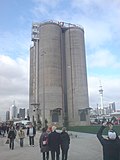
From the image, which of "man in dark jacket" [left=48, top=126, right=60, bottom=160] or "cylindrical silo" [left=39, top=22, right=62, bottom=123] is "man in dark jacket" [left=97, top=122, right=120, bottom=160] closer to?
"man in dark jacket" [left=48, top=126, right=60, bottom=160]

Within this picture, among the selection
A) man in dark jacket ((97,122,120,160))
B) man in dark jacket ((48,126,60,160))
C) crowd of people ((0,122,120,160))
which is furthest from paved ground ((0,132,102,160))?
man in dark jacket ((97,122,120,160))

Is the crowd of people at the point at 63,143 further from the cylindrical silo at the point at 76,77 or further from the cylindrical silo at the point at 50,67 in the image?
the cylindrical silo at the point at 76,77

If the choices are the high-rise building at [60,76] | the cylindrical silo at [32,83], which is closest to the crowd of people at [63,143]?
the high-rise building at [60,76]

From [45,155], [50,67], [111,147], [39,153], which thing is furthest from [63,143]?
[50,67]

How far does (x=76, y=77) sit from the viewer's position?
82.0 m

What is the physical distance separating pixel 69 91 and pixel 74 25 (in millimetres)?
24218

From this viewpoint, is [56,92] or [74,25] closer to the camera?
[56,92]

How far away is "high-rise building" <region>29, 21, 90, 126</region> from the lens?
78312 mm

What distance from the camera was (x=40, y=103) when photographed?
260ft

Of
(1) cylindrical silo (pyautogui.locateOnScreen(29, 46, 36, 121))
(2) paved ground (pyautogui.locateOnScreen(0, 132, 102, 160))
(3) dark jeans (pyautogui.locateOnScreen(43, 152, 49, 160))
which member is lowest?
(2) paved ground (pyautogui.locateOnScreen(0, 132, 102, 160))

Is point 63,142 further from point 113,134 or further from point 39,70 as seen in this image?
point 39,70

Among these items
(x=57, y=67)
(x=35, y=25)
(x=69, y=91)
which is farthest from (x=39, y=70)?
(x=35, y=25)

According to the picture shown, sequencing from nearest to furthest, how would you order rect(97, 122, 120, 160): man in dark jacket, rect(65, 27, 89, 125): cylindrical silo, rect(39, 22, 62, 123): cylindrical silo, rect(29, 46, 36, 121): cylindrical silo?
rect(97, 122, 120, 160): man in dark jacket → rect(39, 22, 62, 123): cylindrical silo → rect(65, 27, 89, 125): cylindrical silo → rect(29, 46, 36, 121): cylindrical silo

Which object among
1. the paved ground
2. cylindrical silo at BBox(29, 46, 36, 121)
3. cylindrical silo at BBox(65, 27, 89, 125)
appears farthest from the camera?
cylindrical silo at BBox(29, 46, 36, 121)
